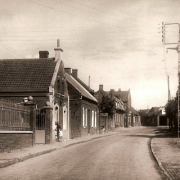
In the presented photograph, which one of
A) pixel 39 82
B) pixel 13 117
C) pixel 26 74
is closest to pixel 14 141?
pixel 13 117

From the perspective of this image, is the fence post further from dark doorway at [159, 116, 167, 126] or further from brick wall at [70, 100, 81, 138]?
dark doorway at [159, 116, 167, 126]

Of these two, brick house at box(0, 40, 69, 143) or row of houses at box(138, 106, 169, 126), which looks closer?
brick house at box(0, 40, 69, 143)

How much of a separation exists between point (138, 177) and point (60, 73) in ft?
65.9

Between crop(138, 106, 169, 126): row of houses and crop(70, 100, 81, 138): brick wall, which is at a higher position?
crop(70, 100, 81, 138): brick wall

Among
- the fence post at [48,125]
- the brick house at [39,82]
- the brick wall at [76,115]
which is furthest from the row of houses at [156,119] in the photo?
the fence post at [48,125]

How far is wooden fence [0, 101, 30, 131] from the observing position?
17.0m

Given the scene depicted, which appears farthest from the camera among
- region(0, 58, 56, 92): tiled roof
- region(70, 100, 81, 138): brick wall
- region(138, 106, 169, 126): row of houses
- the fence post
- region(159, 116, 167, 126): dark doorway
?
region(138, 106, 169, 126): row of houses

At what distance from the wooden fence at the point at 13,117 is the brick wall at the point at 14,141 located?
0.37 metres

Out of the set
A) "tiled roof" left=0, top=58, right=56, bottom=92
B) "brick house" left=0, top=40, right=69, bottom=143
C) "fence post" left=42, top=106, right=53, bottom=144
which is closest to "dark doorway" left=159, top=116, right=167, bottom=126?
"brick house" left=0, top=40, right=69, bottom=143

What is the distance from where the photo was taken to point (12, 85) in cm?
2678

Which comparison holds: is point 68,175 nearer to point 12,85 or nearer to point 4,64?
point 12,85

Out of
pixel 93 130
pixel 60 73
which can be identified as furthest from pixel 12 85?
pixel 93 130

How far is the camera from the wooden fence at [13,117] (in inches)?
671

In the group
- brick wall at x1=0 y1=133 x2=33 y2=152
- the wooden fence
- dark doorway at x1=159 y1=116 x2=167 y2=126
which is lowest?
dark doorway at x1=159 y1=116 x2=167 y2=126
